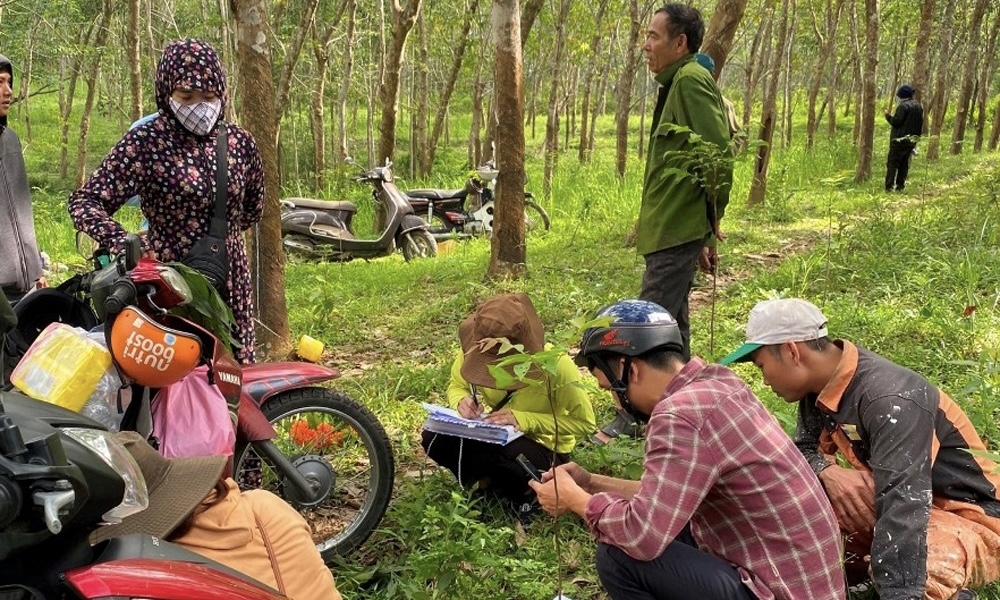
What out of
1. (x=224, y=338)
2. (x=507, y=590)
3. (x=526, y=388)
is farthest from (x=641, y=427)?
(x=224, y=338)

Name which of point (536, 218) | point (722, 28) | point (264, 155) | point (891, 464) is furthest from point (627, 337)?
point (536, 218)

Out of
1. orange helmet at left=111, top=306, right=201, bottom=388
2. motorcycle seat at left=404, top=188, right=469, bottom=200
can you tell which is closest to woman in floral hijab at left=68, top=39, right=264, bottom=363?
orange helmet at left=111, top=306, right=201, bottom=388

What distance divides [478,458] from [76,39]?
1756 cm

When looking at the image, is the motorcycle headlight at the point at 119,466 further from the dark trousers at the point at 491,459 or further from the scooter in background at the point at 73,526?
the dark trousers at the point at 491,459

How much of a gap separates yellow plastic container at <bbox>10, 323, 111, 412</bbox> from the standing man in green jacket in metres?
2.41

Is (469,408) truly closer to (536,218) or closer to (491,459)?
(491,459)

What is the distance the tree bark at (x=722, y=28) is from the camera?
5836 millimetres

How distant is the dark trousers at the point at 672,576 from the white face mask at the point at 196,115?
208 cm

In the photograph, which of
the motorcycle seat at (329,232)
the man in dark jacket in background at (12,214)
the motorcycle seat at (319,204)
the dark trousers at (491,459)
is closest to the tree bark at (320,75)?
the motorcycle seat at (319,204)

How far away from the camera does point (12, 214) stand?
11.6 ft

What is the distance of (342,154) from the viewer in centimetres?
1398

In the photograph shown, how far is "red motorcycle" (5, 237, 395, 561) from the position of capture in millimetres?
2195

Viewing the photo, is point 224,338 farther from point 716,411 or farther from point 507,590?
point 716,411

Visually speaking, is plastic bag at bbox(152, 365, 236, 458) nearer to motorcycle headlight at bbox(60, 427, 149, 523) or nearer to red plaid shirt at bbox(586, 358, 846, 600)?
motorcycle headlight at bbox(60, 427, 149, 523)
